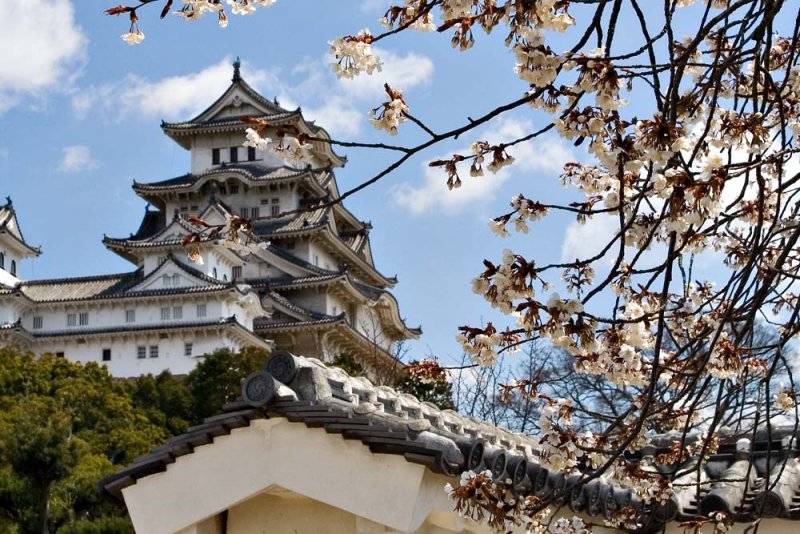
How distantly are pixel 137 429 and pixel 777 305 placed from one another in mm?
32314

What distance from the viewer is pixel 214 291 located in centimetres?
5378

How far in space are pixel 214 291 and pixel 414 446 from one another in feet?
161

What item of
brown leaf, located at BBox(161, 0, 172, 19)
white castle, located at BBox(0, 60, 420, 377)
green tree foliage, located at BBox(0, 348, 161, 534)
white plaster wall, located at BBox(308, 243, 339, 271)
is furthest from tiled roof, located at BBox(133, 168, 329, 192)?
brown leaf, located at BBox(161, 0, 172, 19)

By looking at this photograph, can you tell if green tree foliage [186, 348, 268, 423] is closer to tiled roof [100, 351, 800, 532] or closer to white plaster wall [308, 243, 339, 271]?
white plaster wall [308, 243, 339, 271]

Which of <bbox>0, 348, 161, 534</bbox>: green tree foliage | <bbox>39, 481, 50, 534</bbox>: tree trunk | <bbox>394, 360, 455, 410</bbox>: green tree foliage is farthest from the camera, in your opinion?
<bbox>394, 360, 455, 410</bbox>: green tree foliage

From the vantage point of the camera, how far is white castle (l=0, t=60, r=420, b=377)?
54.8 m

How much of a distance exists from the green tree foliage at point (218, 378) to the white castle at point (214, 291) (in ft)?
27.8

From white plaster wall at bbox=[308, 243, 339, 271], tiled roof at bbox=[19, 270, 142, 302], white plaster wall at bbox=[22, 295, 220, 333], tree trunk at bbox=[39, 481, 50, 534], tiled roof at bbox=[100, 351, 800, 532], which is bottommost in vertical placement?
tiled roof at bbox=[100, 351, 800, 532]

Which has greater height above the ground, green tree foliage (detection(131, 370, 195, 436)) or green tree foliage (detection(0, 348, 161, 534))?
green tree foliage (detection(131, 370, 195, 436))

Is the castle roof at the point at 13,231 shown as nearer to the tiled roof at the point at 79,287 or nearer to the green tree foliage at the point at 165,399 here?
the tiled roof at the point at 79,287

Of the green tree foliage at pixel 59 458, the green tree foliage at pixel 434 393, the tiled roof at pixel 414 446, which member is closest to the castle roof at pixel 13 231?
the green tree foliage at pixel 59 458

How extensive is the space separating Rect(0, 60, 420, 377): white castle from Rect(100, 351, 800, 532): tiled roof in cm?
4303

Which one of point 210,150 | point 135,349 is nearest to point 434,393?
point 135,349

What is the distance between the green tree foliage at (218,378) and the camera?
40250 mm
